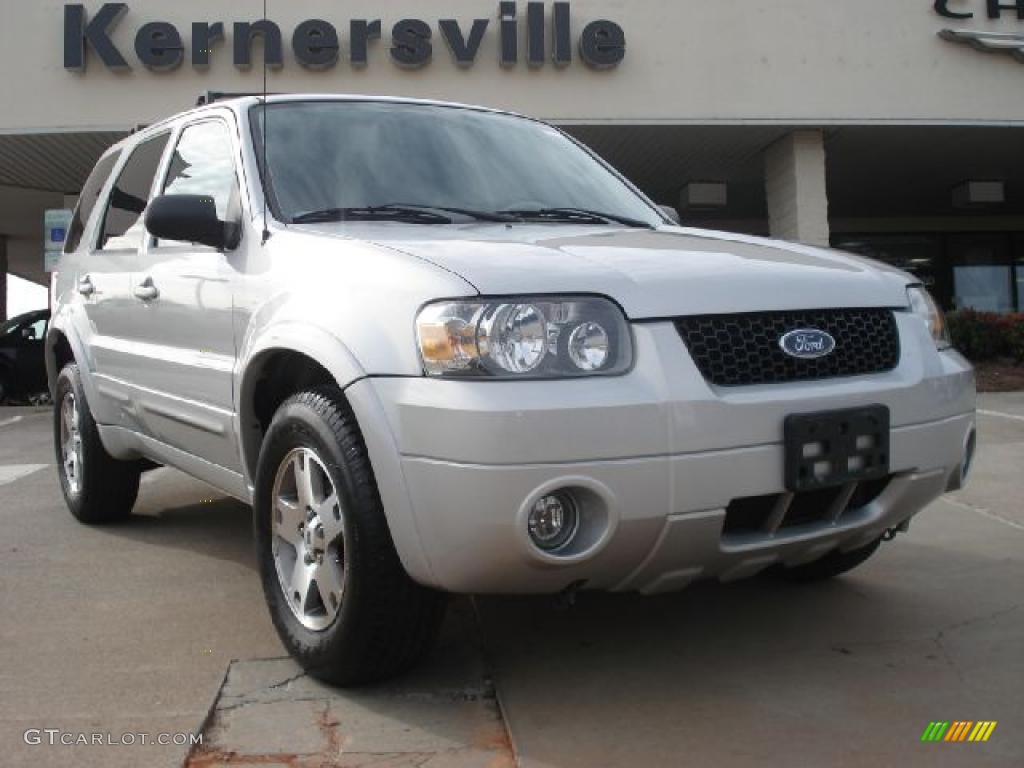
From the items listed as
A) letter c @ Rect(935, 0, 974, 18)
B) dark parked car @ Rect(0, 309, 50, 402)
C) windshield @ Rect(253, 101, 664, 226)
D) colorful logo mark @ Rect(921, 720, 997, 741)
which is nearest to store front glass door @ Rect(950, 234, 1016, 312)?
letter c @ Rect(935, 0, 974, 18)

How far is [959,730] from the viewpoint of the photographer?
2.61 metres

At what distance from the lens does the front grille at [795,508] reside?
2.71 meters

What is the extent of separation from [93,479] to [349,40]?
910 centimetres

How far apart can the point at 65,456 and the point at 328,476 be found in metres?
3.16

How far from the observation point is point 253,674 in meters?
A: 3.08

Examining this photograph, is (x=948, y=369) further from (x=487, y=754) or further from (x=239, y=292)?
(x=239, y=292)

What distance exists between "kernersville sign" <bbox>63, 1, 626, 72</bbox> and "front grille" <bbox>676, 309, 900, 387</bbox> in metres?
10.6

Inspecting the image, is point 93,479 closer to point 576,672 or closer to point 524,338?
point 576,672

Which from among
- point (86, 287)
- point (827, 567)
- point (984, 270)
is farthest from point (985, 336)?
point (86, 287)

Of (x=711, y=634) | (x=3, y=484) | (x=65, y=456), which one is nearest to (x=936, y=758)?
(x=711, y=634)

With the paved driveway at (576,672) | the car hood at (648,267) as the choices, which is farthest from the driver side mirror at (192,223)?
the paved driveway at (576,672)

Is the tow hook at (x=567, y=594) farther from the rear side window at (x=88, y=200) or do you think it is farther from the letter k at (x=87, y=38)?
the letter k at (x=87, y=38)

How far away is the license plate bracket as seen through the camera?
2637 millimetres

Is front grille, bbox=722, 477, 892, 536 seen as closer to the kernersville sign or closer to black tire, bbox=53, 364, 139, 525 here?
black tire, bbox=53, 364, 139, 525
